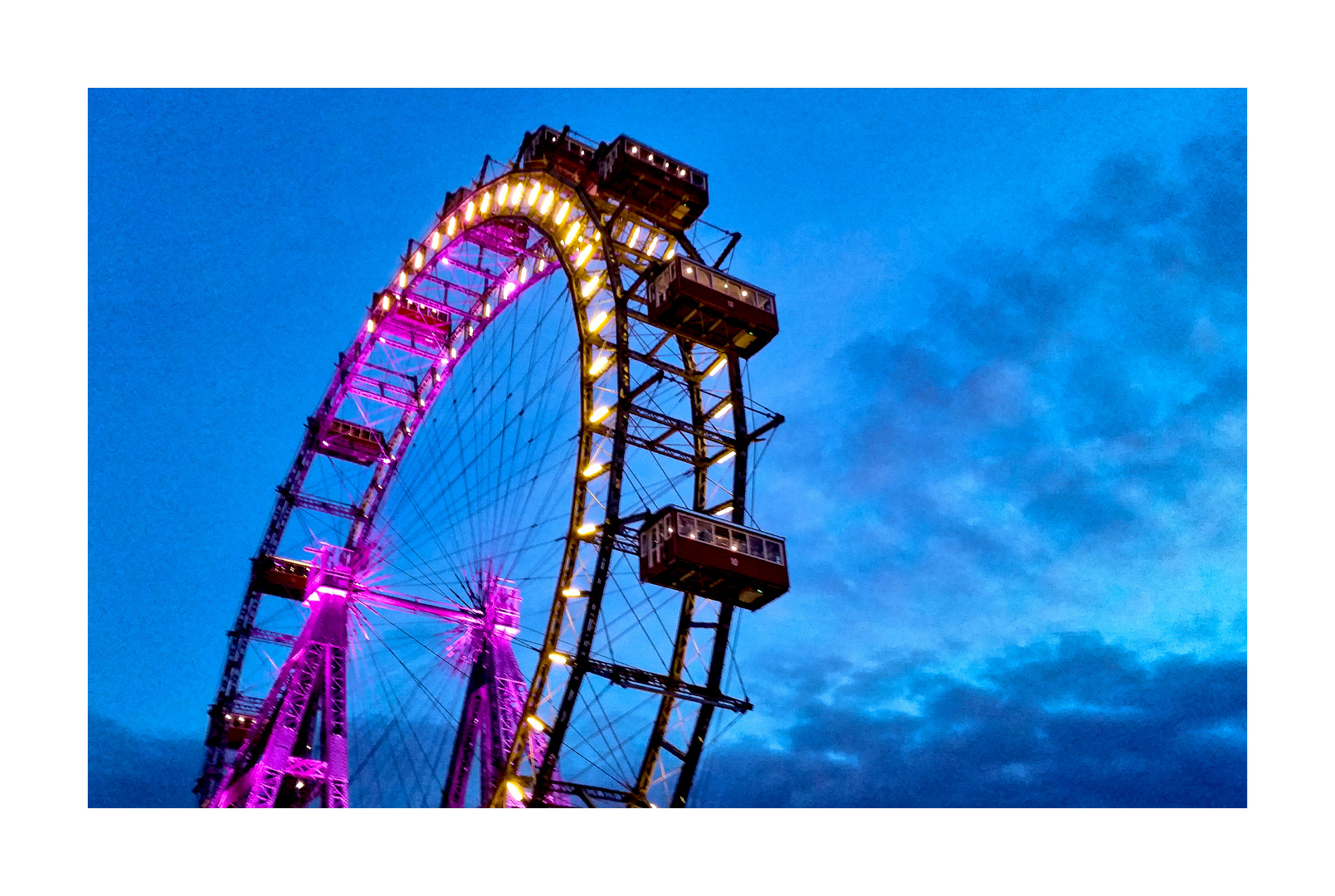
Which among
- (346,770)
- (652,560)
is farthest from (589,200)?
(346,770)

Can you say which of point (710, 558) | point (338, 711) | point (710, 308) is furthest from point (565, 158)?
point (338, 711)

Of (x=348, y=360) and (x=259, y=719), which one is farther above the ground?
(x=348, y=360)

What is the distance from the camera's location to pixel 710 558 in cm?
2606

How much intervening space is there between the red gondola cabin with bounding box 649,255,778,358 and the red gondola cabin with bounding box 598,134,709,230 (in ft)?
12.1

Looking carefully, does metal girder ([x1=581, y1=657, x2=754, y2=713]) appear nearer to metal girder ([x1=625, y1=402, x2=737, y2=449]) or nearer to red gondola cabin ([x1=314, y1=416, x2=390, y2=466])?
metal girder ([x1=625, y1=402, x2=737, y2=449])

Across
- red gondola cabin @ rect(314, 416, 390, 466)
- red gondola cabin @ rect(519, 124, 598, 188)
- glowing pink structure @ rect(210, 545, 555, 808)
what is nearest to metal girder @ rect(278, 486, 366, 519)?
red gondola cabin @ rect(314, 416, 390, 466)

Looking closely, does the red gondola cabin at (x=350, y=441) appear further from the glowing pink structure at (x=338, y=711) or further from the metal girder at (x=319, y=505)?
the glowing pink structure at (x=338, y=711)

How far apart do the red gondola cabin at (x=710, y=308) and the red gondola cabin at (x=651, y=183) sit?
12.1 ft

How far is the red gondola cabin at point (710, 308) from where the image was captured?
29938 millimetres

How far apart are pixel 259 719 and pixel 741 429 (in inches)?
830

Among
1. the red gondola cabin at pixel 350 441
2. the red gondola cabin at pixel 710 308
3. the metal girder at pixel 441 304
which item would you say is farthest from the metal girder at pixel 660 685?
the red gondola cabin at pixel 350 441

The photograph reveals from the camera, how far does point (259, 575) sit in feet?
160

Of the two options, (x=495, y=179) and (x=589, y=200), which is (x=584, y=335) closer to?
(x=589, y=200)

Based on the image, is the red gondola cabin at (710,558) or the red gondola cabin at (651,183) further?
the red gondola cabin at (651,183)
